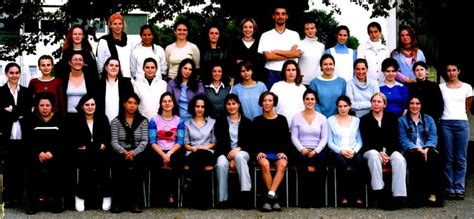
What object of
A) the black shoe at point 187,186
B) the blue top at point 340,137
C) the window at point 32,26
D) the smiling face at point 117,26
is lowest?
the black shoe at point 187,186

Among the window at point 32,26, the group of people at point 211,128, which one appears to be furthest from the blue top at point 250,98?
the window at point 32,26

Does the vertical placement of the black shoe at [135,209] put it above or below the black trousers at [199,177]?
below

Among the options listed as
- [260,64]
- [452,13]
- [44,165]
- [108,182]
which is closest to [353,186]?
[260,64]

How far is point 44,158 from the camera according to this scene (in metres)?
9.46

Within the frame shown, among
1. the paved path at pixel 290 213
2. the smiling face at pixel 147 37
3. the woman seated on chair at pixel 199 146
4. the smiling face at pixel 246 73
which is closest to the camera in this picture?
the paved path at pixel 290 213

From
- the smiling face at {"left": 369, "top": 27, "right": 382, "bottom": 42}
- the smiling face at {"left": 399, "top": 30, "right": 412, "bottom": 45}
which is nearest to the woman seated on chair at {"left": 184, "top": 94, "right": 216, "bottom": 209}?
the smiling face at {"left": 369, "top": 27, "right": 382, "bottom": 42}

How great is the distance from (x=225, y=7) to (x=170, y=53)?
5.35m

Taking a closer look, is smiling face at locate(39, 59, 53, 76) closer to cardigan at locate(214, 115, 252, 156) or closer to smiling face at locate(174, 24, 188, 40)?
smiling face at locate(174, 24, 188, 40)

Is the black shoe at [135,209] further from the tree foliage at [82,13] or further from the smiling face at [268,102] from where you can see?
the tree foliage at [82,13]

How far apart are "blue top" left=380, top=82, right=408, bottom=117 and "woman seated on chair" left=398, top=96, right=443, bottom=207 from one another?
0.26m

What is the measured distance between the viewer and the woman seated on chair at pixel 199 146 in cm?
962

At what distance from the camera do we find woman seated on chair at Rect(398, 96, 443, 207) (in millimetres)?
9797

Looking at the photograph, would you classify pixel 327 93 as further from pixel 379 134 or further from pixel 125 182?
pixel 125 182

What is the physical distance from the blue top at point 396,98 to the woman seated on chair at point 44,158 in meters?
3.96
